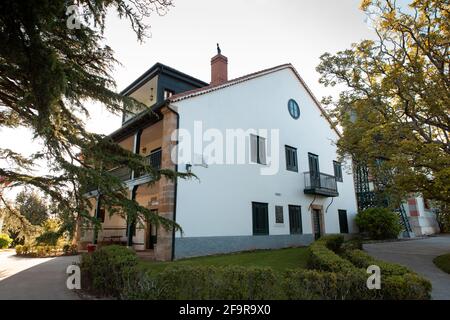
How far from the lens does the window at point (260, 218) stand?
47.8 feet

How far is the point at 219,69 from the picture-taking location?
56.0 feet

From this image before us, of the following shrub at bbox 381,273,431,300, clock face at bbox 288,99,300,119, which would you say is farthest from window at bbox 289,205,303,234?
shrub at bbox 381,273,431,300

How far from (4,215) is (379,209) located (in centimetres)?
2213

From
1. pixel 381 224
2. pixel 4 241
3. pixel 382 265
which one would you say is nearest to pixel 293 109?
pixel 381 224

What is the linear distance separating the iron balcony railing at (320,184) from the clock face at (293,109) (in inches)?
161

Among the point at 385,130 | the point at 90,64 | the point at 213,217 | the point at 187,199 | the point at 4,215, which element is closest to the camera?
the point at 90,64

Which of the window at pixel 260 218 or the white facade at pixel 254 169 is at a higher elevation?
the white facade at pixel 254 169

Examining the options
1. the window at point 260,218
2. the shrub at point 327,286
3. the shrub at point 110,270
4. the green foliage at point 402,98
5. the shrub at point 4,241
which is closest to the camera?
the shrub at point 327,286

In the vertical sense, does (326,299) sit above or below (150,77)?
below

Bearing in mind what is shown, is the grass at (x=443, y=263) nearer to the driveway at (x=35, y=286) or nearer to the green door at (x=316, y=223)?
the green door at (x=316, y=223)

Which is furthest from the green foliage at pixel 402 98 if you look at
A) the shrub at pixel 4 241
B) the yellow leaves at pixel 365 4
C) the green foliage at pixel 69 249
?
the shrub at pixel 4 241
